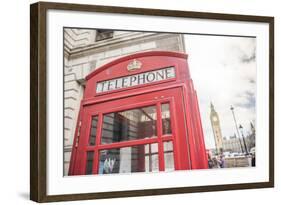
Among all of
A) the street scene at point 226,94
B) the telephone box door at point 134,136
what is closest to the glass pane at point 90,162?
the telephone box door at point 134,136

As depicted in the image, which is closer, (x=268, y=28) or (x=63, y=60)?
(x=63, y=60)

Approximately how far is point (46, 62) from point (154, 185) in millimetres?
640

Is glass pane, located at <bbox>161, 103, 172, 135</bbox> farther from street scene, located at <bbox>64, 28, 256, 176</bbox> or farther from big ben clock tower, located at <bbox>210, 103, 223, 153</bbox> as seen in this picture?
big ben clock tower, located at <bbox>210, 103, 223, 153</bbox>

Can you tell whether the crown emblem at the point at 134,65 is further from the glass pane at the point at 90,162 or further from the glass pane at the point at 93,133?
the glass pane at the point at 90,162

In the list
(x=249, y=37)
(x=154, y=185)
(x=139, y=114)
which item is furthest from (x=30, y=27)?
(x=249, y=37)

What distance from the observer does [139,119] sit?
2.42 meters

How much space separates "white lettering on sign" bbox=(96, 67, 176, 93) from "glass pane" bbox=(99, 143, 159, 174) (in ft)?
0.80

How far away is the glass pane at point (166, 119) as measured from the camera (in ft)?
8.02

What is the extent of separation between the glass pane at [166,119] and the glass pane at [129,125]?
38 mm

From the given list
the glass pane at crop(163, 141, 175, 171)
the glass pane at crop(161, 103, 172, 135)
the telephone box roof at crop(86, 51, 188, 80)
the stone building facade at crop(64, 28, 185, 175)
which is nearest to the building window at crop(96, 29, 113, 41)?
the stone building facade at crop(64, 28, 185, 175)

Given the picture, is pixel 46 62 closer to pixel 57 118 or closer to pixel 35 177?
pixel 57 118

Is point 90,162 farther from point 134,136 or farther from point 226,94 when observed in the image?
point 226,94

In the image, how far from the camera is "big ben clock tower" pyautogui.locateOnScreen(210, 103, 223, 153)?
2539 millimetres

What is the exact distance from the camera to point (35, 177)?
2.25m
